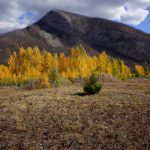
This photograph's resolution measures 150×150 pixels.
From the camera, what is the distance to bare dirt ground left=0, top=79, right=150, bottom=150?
16250 millimetres

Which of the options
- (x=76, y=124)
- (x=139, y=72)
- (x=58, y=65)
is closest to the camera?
(x=76, y=124)

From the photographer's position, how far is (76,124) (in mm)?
18766

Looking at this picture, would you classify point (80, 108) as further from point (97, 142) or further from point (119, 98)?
point (97, 142)

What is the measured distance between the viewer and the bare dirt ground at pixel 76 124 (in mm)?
16250

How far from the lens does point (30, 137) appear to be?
1731 centimetres

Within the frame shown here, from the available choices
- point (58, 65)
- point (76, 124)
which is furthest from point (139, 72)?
point (76, 124)


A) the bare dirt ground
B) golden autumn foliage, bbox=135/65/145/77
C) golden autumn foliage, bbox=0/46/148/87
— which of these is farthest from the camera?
golden autumn foliage, bbox=135/65/145/77

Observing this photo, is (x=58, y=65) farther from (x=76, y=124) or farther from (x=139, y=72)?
(x=76, y=124)

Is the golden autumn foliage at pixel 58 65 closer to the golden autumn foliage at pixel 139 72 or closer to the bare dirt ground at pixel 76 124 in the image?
the golden autumn foliage at pixel 139 72

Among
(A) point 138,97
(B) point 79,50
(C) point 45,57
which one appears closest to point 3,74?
(C) point 45,57

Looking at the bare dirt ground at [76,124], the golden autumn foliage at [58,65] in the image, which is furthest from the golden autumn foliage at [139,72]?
the bare dirt ground at [76,124]

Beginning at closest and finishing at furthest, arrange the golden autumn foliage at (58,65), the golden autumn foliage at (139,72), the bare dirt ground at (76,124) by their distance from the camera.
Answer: the bare dirt ground at (76,124) → the golden autumn foliage at (58,65) → the golden autumn foliage at (139,72)

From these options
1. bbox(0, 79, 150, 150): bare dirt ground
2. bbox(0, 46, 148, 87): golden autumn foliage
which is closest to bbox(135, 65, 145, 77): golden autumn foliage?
bbox(0, 46, 148, 87): golden autumn foliage

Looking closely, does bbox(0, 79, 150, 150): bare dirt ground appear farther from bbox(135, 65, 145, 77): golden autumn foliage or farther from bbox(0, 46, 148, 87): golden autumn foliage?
bbox(135, 65, 145, 77): golden autumn foliage
